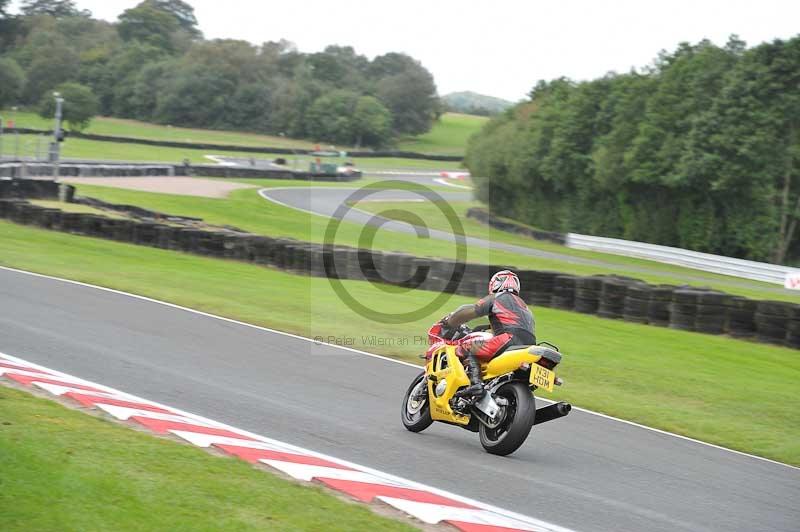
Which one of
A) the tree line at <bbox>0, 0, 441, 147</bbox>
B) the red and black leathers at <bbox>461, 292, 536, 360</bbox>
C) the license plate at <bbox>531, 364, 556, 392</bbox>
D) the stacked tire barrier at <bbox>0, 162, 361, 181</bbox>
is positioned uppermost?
the tree line at <bbox>0, 0, 441, 147</bbox>

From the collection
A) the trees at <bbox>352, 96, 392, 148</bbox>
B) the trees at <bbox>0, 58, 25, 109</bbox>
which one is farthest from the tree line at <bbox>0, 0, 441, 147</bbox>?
the trees at <bbox>0, 58, 25, 109</bbox>

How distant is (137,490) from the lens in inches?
220

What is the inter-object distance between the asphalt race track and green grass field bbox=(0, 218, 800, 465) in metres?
0.74

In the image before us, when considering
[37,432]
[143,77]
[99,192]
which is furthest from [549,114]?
[143,77]

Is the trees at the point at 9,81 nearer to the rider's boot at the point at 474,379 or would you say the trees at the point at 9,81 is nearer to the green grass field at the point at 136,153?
the green grass field at the point at 136,153

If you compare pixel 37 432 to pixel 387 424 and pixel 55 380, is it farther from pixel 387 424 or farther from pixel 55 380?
pixel 387 424

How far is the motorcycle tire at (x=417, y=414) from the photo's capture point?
8703mm

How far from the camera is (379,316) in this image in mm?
16484

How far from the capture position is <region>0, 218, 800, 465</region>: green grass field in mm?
10484

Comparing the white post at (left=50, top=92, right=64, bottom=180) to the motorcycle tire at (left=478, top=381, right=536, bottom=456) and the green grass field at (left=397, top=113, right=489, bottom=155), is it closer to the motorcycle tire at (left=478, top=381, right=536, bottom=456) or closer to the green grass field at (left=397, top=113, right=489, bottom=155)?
the motorcycle tire at (left=478, top=381, right=536, bottom=456)

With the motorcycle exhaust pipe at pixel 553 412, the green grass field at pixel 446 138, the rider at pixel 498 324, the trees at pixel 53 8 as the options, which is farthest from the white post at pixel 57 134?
the trees at pixel 53 8

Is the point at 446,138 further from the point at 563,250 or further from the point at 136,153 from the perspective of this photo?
the point at 563,250

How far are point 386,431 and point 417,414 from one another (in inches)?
13.8

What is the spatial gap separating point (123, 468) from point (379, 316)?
10.5 m
